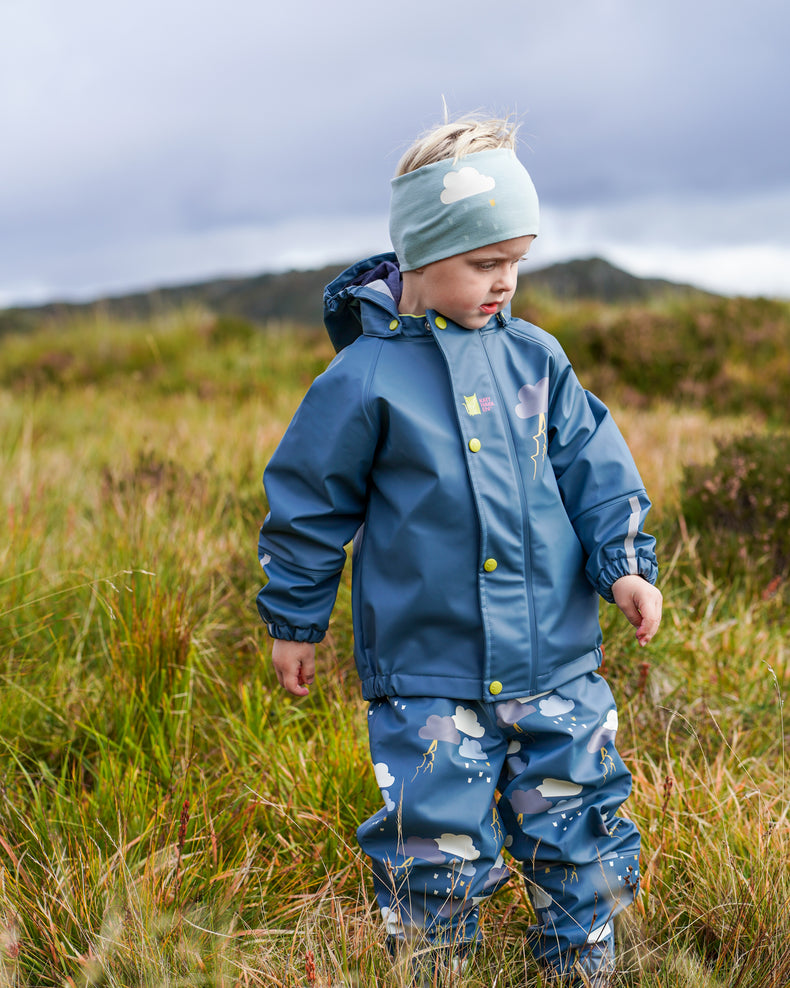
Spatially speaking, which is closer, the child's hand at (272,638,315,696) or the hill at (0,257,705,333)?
the child's hand at (272,638,315,696)

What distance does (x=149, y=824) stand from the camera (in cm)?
206

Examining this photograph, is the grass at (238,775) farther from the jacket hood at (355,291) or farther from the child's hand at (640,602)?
the jacket hood at (355,291)

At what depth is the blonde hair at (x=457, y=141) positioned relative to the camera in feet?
6.30

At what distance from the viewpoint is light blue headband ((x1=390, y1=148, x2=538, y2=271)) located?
73.4 inches

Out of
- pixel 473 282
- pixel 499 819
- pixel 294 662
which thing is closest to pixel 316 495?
pixel 294 662

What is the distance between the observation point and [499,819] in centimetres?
207

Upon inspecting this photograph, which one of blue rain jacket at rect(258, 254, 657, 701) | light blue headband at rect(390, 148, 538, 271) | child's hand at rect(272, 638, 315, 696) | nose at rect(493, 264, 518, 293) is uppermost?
light blue headband at rect(390, 148, 538, 271)

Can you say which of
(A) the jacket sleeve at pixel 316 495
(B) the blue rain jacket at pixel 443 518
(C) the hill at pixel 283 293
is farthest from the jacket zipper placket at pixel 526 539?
(C) the hill at pixel 283 293

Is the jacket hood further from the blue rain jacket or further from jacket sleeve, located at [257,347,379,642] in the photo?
jacket sleeve, located at [257,347,379,642]

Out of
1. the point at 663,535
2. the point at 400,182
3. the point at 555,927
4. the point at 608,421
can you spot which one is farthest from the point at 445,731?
the point at 663,535

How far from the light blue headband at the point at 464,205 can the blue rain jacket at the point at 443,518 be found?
157 millimetres

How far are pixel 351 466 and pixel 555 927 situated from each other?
119 centimetres

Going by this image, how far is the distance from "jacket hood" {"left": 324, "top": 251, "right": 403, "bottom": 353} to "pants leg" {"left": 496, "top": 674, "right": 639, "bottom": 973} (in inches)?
39.7

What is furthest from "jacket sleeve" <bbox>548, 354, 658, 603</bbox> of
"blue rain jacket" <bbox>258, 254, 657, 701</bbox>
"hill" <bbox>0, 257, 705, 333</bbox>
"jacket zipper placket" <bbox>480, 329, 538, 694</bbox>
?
"hill" <bbox>0, 257, 705, 333</bbox>
